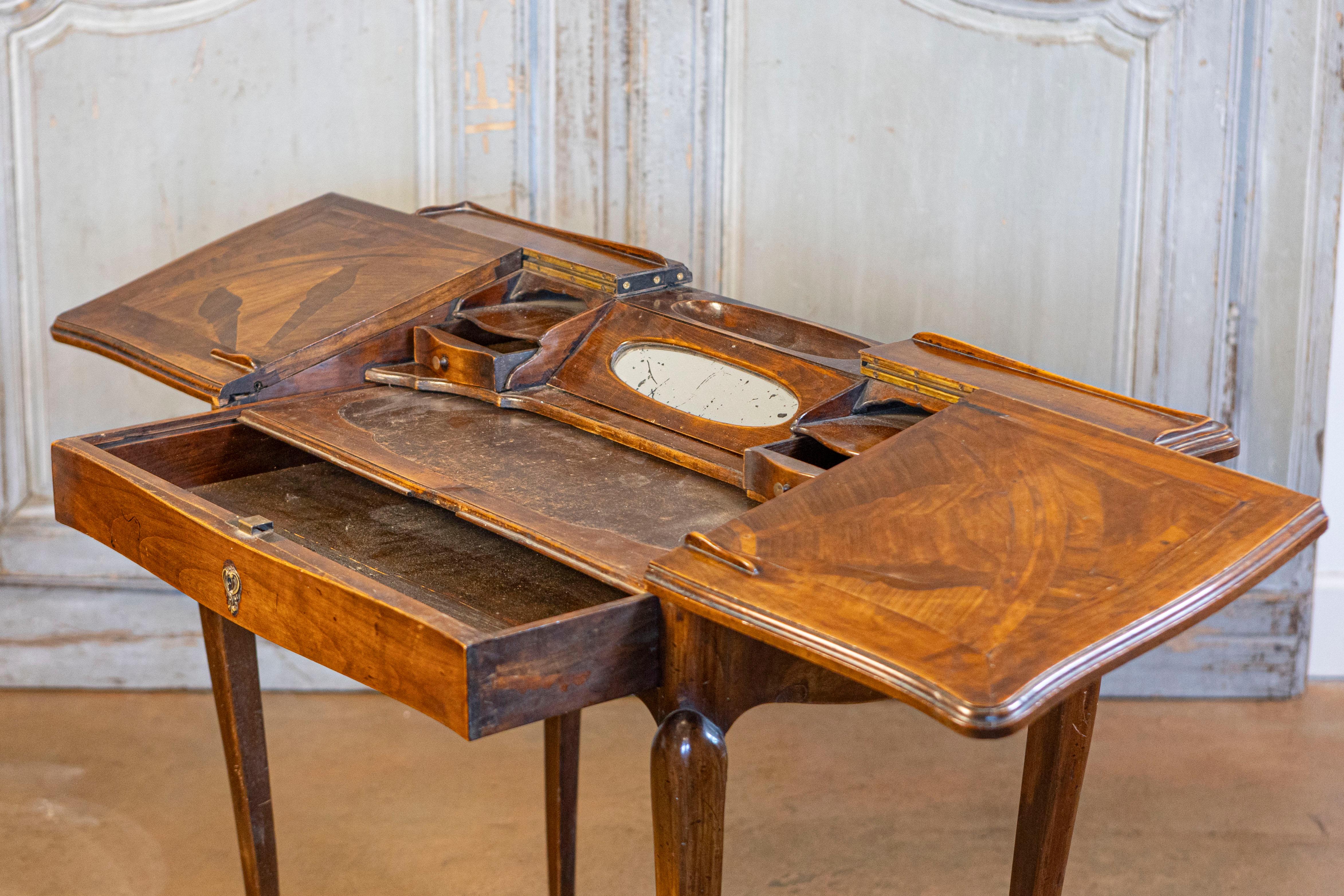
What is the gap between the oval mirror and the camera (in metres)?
1.81

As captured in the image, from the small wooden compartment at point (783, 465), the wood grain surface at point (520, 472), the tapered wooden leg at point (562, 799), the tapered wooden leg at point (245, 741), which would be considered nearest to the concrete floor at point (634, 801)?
the tapered wooden leg at point (562, 799)

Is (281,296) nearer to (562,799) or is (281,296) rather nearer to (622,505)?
(622,505)

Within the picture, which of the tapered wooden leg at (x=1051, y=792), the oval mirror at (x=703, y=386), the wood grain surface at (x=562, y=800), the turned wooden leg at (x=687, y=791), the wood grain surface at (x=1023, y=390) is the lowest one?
the wood grain surface at (x=562, y=800)

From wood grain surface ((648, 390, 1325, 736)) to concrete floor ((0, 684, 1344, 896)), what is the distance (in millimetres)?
1409

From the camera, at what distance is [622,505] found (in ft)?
5.38

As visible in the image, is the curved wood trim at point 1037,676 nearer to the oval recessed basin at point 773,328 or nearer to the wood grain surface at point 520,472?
the wood grain surface at point 520,472

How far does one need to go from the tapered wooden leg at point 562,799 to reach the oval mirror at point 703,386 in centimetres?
72

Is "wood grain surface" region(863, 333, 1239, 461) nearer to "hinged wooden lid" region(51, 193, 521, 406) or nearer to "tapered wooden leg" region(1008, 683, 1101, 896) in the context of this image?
"tapered wooden leg" region(1008, 683, 1101, 896)

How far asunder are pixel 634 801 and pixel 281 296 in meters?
1.35

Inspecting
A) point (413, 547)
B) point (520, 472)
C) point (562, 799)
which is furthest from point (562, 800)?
point (520, 472)

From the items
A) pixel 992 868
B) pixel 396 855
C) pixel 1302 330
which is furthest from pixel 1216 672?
pixel 396 855

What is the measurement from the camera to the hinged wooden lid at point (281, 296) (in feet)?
6.66

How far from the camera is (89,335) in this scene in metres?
2.21

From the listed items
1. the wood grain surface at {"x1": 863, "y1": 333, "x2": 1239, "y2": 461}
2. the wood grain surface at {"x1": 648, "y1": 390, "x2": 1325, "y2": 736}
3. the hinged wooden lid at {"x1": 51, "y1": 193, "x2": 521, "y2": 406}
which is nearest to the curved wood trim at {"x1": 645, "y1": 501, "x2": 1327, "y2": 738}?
the wood grain surface at {"x1": 648, "y1": 390, "x2": 1325, "y2": 736}
